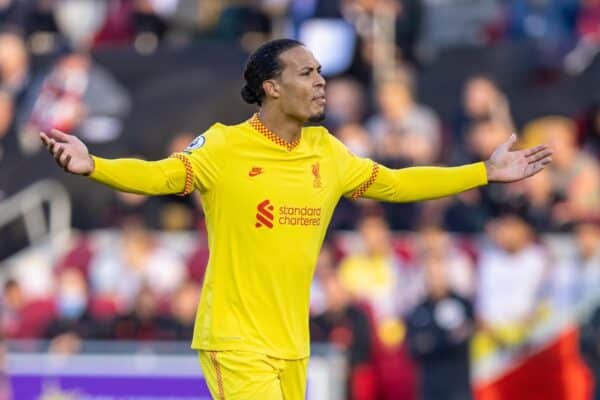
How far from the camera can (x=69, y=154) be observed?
25.6 feet

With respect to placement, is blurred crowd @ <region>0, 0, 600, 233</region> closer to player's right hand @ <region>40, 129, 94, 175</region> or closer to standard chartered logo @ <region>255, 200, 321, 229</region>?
standard chartered logo @ <region>255, 200, 321, 229</region>

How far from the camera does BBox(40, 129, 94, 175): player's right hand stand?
25.5 feet

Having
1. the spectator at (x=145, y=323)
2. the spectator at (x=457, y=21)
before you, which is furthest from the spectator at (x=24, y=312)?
the spectator at (x=457, y=21)

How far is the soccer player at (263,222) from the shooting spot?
8.34 metres

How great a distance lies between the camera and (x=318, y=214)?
28.1 feet

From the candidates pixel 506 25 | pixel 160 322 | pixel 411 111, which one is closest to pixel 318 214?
pixel 160 322

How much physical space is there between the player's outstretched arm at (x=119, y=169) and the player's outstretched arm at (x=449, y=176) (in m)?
1.09

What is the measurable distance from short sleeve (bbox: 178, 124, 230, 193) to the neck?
0.28m

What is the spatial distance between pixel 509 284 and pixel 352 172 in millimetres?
5524

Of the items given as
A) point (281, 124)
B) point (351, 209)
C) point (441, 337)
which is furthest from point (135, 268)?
point (281, 124)

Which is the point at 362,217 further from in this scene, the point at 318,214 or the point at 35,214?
the point at 318,214

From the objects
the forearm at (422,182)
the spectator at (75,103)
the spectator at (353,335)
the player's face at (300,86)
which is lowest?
the spectator at (353,335)

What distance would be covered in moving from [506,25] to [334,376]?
589 cm

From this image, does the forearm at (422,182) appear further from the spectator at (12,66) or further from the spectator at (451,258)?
the spectator at (12,66)
